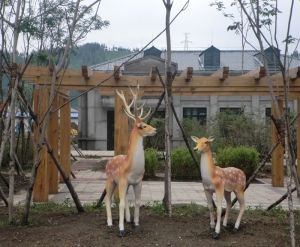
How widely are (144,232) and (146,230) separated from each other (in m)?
0.09

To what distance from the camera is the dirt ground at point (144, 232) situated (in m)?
4.81

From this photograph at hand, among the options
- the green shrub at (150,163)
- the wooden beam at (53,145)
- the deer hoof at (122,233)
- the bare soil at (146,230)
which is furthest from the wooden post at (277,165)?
the deer hoof at (122,233)

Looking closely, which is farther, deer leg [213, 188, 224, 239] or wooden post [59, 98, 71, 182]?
wooden post [59, 98, 71, 182]

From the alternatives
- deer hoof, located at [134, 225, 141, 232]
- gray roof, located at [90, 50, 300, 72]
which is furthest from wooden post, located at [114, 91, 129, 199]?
gray roof, located at [90, 50, 300, 72]

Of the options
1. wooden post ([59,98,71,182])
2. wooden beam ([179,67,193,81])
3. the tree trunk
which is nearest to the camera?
the tree trunk

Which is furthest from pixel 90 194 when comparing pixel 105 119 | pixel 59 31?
pixel 105 119

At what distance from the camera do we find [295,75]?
28.5 feet

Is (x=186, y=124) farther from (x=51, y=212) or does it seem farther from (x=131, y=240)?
(x=131, y=240)

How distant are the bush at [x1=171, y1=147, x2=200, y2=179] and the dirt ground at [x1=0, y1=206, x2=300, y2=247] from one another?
5.49 meters

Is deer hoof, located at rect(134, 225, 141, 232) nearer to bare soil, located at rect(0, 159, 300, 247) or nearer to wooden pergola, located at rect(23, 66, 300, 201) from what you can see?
bare soil, located at rect(0, 159, 300, 247)

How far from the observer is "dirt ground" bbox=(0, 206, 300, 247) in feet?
15.8

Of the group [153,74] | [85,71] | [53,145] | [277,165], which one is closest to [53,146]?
[53,145]

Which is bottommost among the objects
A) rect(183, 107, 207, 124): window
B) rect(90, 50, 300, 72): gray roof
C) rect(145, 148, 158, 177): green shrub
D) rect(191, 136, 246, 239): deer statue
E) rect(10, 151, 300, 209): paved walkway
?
rect(10, 151, 300, 209): paved walkway

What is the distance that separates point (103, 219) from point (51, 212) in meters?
1.10
